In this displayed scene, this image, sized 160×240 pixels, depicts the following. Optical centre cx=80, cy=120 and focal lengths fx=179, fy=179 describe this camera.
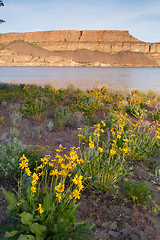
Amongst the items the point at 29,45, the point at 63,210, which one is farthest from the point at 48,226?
the point at 29,45

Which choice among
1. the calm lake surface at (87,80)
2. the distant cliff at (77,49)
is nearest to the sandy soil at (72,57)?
the distant cliff at (77,49)

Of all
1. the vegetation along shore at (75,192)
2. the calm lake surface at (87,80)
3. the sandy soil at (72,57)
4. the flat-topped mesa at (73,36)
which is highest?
the flat-topped mesa at (73,36)

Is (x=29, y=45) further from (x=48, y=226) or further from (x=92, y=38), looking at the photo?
(x=48, y=226)

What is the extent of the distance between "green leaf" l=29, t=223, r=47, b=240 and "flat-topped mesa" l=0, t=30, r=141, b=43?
204 metres

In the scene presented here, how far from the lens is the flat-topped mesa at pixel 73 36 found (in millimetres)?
184875

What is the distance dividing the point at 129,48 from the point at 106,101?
623ft

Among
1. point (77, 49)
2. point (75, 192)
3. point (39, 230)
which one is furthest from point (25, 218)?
point (77, 49)

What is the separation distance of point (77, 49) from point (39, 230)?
19105 cm

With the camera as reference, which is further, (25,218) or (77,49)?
(77,49)

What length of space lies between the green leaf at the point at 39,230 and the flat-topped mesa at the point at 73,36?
670ft

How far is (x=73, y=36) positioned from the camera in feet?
638

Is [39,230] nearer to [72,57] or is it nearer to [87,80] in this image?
[87,80]

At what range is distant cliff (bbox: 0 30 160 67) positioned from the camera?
149613mm

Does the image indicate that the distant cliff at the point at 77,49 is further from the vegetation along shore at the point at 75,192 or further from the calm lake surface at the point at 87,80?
the vegetation along shore at the point at 75,192
